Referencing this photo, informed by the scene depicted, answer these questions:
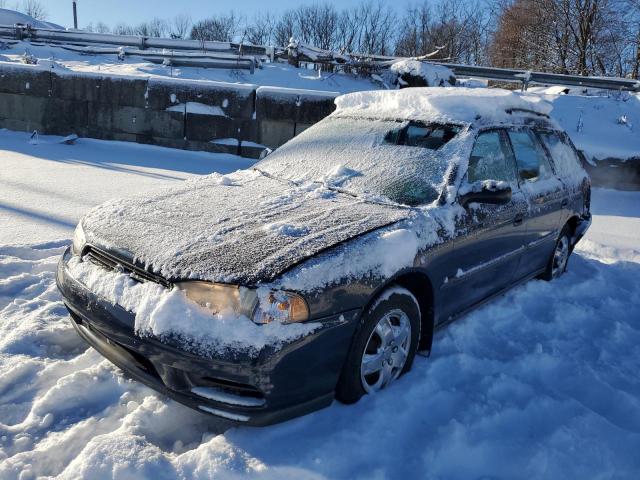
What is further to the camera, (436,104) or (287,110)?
(287,110)

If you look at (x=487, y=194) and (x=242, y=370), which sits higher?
(x=487, y=194)

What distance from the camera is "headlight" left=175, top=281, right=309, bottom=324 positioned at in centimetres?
210

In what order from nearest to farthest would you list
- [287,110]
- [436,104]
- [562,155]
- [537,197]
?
[436,104]
[537,197]
[562,155]
[287,110]

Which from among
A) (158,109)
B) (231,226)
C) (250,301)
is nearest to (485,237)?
(231,226)

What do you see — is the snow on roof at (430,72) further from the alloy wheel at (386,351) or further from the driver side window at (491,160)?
the alloy wheel at (386,351)

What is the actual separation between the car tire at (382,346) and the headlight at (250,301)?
395 millimetres

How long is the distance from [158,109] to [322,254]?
698cm

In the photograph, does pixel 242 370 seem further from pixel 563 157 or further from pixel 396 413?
pixel 563 157

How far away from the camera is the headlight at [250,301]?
6.88 ft

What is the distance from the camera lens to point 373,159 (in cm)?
340

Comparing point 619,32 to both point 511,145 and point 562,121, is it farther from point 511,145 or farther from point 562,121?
point 511,145

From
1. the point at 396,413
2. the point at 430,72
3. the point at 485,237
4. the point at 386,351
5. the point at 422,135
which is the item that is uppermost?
the point at 430,72

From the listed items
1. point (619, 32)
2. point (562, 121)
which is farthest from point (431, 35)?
point (562, 121)

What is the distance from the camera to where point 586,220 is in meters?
4.73
